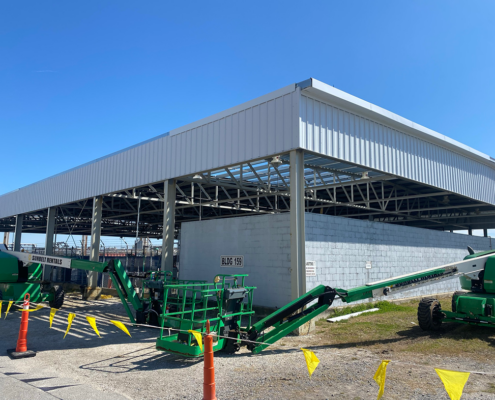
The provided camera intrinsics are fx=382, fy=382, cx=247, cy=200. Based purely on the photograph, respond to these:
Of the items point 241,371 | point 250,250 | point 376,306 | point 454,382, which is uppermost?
point 250,250

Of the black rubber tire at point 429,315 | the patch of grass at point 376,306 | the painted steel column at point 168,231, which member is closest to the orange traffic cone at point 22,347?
the painted steel column at point 168,231

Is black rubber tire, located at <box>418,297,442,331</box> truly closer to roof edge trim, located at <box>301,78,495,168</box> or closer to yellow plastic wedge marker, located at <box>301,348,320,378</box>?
yellow plastic wedge marker, located at <box>301,348,320,378</box>

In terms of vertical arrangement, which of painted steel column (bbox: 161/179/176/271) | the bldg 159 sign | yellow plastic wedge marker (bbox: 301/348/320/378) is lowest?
yellow plastic wedge marker (bbox: 301/348/320/378)

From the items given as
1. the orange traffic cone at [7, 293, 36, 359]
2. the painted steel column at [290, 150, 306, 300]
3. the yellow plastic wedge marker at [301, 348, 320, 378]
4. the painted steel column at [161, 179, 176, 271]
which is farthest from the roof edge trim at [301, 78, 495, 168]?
the orange traffic cone at [7, 293, 36, 359]

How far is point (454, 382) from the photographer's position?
442 centimetres

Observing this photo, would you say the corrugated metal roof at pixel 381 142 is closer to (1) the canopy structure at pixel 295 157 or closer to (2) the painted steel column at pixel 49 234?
(1) the canopy structure at pixel 295 157

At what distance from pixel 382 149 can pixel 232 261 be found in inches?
271

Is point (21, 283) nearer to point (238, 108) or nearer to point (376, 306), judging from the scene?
point (238, 108)

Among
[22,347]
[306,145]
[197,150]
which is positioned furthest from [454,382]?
[197,150]

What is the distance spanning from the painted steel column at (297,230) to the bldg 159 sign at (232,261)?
321 centimetres

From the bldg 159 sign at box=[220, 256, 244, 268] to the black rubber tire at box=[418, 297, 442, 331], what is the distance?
6123mm

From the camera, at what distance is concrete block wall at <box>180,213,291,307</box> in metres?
12.4

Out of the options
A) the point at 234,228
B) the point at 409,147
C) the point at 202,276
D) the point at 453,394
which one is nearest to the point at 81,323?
the point at 202,276

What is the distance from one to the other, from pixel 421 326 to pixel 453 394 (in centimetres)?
640
